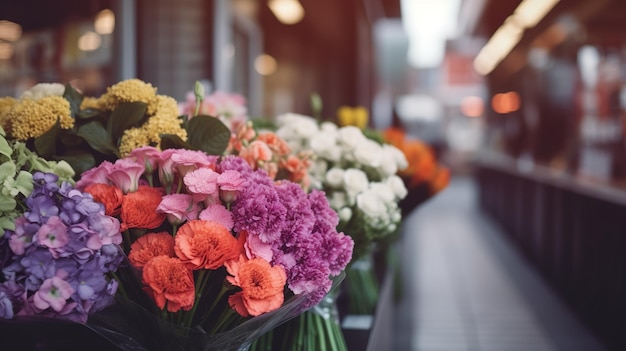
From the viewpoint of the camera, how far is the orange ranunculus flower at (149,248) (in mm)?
914

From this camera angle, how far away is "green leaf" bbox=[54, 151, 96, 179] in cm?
111

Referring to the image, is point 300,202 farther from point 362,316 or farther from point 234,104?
point 362,316

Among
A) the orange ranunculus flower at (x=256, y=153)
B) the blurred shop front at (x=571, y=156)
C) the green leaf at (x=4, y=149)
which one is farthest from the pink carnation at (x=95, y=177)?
the blurred shop front at (x=571, y=156)

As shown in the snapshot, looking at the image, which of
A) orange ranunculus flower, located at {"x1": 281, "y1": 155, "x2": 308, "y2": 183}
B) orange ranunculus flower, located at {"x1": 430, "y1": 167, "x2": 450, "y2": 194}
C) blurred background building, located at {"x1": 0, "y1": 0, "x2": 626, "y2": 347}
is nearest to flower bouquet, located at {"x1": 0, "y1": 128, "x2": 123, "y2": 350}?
orange ranunculus flower, located at {"x1": 281, "y1": 155, "x2": 308, "y2": 183}

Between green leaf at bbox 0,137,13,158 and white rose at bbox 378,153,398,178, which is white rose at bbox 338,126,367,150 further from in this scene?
green leaf at bbox 0,137,13,158

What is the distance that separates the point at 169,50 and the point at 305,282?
237cm

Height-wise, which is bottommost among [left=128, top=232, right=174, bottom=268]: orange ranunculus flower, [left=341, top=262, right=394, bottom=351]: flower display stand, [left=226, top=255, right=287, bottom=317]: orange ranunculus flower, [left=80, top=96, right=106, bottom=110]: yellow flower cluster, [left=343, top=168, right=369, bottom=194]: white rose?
[left=341, top=262, right=394, bottom=351]: flower display stand

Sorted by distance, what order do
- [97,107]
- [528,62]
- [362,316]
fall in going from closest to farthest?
[97,107], [362,316], [528,62]

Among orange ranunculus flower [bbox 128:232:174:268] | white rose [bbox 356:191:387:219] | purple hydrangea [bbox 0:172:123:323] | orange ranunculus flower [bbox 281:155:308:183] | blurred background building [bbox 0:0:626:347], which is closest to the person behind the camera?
purple hydrangea [bbox 0:172:123:323]

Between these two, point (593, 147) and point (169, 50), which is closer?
point (169, 50)

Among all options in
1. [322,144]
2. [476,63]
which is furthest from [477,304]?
[476,63]

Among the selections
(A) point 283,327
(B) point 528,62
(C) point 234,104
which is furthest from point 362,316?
(B) point 528,62

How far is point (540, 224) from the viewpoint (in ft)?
19.0

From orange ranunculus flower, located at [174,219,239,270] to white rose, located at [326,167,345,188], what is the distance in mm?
670
